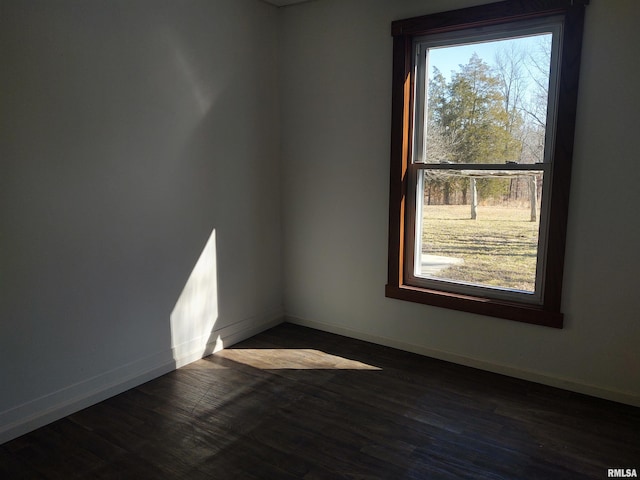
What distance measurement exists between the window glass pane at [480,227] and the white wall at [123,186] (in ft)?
4.41

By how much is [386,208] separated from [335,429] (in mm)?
1629

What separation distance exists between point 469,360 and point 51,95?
297 centimetres

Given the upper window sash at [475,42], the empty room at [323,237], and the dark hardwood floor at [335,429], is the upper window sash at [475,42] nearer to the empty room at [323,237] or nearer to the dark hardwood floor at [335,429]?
the empty room at [323,237]

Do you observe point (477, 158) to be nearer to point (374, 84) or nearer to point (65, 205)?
point (374, 84)

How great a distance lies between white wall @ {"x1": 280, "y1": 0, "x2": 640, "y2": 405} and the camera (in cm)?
268

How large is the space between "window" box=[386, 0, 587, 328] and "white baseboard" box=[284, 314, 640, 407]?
1.18ft

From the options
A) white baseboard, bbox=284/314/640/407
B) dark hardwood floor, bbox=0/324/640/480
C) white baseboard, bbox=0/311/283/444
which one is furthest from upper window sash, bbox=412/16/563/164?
white baseboard, bbox=0/311/283/444

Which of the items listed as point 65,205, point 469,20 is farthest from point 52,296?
point 469,20

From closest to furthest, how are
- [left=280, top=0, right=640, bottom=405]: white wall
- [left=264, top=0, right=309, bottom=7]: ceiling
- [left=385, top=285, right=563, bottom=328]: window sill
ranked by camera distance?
[left=280, top=0, right=640, bottom=405]: white wall
[left=385, top=285, right=563, bottom=328]: window sill
[left=264, top=0, right=309, bottom=7]: ceiling

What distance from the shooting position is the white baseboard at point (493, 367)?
2.82 m

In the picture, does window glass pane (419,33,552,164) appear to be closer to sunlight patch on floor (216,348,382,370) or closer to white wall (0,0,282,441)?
white wall (0,0,282,441)

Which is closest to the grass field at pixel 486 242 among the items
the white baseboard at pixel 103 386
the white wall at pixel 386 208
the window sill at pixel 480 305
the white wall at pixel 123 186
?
the window sill at pixel 480 305

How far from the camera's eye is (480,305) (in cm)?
319

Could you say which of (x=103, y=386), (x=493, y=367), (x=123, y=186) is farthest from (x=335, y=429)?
(x=123, y=186)
